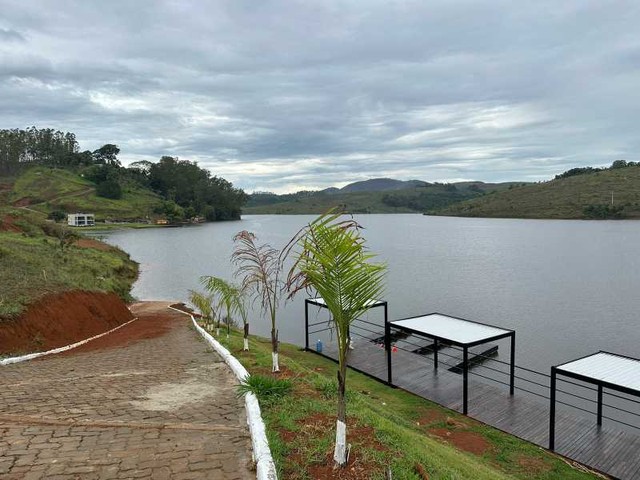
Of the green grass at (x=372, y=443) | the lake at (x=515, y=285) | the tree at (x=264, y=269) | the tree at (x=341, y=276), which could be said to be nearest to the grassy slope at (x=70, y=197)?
the lake at (x=515, y=285)

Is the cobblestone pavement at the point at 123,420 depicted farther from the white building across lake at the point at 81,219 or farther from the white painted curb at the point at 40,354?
the white building across lake at the point at 81,219

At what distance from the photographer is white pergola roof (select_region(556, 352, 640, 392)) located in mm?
10844

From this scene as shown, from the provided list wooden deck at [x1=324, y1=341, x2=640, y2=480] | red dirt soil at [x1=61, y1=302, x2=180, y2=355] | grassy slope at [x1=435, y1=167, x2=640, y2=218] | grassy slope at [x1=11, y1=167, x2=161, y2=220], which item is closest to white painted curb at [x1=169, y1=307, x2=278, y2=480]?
red dirt soil at [x1=61, y1=302, x2=180, y2=355]

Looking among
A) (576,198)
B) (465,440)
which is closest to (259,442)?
(465,440)

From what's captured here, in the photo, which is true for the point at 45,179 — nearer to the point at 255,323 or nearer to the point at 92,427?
the point at 255,323

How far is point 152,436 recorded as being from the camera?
5773mm

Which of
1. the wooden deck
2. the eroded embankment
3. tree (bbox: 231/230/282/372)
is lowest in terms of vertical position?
the wooden deck

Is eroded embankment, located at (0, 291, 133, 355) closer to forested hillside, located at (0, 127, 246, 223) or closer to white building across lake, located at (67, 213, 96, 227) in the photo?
forested hillside, located at (0, 127, 246, 223)

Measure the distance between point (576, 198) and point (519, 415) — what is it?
11359cm

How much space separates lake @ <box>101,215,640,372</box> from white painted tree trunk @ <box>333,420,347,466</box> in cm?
1789

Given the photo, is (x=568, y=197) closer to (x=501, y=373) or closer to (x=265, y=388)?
(x=501, y=373)

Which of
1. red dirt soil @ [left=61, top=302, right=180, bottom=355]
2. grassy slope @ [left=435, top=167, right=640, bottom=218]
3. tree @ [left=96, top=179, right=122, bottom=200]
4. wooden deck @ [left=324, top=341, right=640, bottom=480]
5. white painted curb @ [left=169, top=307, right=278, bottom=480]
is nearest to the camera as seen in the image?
white painted curb @ [left=169, top=307, right=278, bottom=480]

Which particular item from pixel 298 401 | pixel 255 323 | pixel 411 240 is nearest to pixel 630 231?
pixel 411 240

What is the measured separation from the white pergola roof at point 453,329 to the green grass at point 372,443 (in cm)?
266
